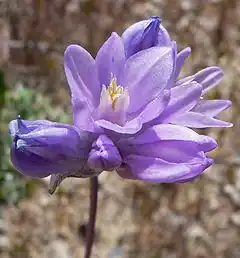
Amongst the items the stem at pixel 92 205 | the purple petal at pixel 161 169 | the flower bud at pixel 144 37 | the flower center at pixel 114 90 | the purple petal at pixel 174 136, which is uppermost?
the flower bud at pixel 144 37

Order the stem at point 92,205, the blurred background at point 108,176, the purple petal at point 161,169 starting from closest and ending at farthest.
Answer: the purple petal at point 161,169 → the stem at point 92,205 → the blurred background at point 108,176

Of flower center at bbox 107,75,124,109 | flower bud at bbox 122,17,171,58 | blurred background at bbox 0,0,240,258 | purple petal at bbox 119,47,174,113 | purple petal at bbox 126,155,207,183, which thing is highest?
flower bud at bbox 122,17,171,58

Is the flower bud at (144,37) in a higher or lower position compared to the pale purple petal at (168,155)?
higher

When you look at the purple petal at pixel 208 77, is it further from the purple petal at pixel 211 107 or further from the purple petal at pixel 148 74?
the purple petal at pixel 148 74

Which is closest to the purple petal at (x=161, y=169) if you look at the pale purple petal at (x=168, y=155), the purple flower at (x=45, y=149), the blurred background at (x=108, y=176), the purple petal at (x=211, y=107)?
the pale purple petal at (x=168, y=155)

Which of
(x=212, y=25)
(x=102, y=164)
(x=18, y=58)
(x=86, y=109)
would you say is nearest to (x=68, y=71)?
(x=86, y=109)

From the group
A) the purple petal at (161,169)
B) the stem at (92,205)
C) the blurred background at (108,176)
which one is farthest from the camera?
the blurred background at (108,176)

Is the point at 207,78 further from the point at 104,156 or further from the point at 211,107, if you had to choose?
the point at 104,156

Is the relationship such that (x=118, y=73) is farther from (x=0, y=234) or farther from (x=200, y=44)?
(x=200, y=44)

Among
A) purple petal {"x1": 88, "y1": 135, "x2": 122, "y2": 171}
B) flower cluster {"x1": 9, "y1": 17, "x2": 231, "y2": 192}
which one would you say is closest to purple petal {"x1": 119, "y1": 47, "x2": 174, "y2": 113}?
flower cluster {"x1": 9, "y1": 17, "x2": 231, "y2": 192}

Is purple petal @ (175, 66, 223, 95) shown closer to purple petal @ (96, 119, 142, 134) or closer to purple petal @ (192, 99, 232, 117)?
purple petal @ (192, 99, 232, 117)
